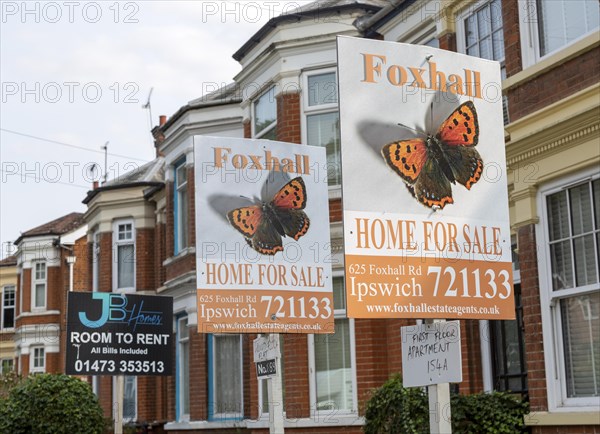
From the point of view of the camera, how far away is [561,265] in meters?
10.2

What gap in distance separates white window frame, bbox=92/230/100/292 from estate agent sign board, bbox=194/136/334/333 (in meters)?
16.2

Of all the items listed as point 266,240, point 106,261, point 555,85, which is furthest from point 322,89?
point 106,261

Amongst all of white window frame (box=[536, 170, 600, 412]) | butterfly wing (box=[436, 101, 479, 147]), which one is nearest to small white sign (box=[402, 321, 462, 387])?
butterfly wing (box=[436, 101, 479, 147])

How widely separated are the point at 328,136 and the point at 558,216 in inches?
247

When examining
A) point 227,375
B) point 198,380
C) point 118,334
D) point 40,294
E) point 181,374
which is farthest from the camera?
point 40,294

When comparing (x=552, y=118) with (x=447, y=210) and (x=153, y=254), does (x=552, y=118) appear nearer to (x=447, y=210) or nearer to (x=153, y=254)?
(x=447, y=210)

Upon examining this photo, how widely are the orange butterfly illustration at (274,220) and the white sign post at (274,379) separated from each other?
977mm

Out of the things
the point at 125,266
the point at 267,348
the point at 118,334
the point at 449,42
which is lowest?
the point at 267,348

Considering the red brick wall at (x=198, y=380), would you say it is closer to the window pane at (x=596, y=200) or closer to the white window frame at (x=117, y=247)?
the white window frame at (x=117, y=247)

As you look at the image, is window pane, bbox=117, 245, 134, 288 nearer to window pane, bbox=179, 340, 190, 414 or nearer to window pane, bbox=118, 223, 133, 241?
window pane, bbox=118, 223, 133, 241

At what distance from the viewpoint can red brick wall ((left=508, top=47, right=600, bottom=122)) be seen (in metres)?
9.68

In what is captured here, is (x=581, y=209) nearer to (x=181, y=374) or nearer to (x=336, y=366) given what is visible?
(x=336, y=366)

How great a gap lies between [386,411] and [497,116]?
16.5 feet

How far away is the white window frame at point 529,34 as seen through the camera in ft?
35.3
